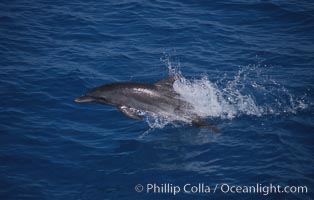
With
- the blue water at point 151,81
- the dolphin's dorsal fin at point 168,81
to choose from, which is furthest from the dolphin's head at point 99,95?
the dolphin's dorsal fin at point 168,81

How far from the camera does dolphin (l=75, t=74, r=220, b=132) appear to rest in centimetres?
1222

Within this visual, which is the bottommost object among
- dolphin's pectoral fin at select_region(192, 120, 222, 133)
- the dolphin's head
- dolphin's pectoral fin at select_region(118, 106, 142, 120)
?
dolphin's pectoral fin at select_region(192, 120, 222, 133)

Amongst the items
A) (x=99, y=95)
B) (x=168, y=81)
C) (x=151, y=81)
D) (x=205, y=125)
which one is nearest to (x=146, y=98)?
(x=168, y=81)

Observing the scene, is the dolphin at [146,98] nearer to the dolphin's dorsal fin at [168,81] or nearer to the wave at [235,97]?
the dolphin's dorsal fin at [168,81]

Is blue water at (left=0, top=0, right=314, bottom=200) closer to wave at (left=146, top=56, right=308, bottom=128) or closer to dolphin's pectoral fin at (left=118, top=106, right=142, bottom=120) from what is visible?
wave at (left=146, top=56, right=308, bottom=128)

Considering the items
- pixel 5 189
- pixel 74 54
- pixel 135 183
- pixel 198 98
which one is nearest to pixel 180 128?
pixel 198 98

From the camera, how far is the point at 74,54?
1661cm

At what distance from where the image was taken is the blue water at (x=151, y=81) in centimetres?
1067

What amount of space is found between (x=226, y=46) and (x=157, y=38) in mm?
2700

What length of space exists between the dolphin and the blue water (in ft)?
1.85

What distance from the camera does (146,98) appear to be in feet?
40.1

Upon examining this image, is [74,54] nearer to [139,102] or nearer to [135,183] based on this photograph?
[139,102]

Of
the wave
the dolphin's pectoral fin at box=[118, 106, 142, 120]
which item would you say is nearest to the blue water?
the wave

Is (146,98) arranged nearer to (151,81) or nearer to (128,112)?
(128,112)
